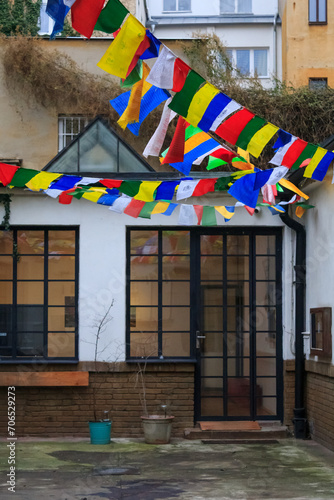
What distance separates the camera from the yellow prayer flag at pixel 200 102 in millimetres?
5691

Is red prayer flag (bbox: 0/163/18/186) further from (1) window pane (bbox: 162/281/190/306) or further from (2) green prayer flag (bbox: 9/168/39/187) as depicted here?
(1) window pane (bbox: 162/281/190/306)

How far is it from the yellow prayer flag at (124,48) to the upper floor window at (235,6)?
2452 cm

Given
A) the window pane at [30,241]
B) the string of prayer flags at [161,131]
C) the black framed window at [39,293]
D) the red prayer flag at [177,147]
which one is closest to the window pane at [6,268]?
the black framed window at [39,293]

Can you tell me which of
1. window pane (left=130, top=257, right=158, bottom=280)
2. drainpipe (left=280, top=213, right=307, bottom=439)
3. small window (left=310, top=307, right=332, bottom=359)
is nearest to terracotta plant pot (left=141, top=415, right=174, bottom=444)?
drainpipe (left=280, top=213, right=307, bottom=439)

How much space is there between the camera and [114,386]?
10742 mm

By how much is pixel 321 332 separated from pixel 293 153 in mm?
3653

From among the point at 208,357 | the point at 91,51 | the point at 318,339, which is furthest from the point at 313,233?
the point at 91,51

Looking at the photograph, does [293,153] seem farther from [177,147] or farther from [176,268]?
[176,268]

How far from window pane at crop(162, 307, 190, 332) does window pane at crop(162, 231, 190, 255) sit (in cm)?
79

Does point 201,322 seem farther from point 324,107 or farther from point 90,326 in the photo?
point 324,107

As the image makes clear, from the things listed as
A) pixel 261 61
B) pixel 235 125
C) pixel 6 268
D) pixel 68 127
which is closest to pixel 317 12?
pixel 261 61

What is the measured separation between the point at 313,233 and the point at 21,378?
4343 mm

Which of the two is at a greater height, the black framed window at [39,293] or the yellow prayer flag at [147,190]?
the yellow prayer flag at [147,190]

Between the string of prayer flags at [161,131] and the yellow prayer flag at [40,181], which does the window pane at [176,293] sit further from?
the string of prayer flags at [161,131]
